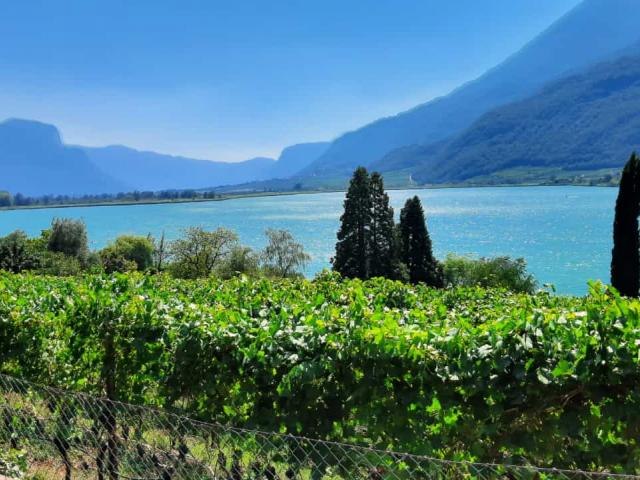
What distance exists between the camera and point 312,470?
12.5 ft

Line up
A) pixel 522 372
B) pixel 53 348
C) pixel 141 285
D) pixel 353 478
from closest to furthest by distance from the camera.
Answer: pixel 522 372
pixel 353 478
pixel 53 348
pixel 141 285

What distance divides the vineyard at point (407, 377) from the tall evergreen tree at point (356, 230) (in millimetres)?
42578

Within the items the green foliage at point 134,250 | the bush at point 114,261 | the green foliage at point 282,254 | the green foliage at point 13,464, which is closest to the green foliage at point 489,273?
the green foliage at point 282,254

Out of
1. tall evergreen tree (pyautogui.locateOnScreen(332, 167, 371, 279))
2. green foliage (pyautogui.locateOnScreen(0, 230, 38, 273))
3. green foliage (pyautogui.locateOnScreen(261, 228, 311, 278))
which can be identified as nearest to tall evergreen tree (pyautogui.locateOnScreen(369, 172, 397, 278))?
tall evergreen tree (pyautogui.locateOnScreen(332, 167, 371, 279))

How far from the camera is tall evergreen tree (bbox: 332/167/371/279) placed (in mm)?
47688

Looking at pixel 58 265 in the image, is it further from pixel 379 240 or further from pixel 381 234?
pixel 381 234

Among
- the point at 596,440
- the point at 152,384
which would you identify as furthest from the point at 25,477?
the point at 596,440

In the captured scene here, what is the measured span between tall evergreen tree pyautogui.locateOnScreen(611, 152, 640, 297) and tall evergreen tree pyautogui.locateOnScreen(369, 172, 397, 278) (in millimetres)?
18953

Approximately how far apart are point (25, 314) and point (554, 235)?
394 feet

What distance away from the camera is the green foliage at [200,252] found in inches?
2549

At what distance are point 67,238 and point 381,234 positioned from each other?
41770mm

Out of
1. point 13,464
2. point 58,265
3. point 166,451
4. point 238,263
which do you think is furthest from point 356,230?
point 166,451

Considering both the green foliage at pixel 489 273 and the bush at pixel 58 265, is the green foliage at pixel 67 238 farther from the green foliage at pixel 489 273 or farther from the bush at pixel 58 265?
the green foliage at pixel 489 273

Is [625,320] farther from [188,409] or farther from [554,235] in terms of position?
[554,235]
